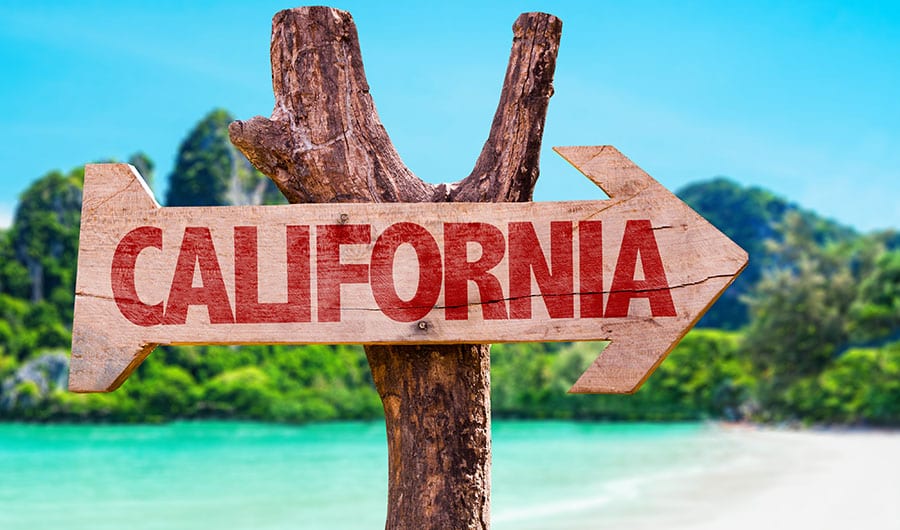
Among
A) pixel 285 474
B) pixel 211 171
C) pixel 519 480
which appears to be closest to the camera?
pixel 519 480

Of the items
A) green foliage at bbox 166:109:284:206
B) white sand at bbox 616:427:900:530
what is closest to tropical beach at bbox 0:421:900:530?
white sand at bbox 616:427:900:530

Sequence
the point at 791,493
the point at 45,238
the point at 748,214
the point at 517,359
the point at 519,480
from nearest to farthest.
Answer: the point at 791,493, the point at 519,480, the point at 517,359, the point at 45,238, the point at 748,214

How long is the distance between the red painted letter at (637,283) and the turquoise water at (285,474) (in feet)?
33.5

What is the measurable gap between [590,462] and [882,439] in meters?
6.59

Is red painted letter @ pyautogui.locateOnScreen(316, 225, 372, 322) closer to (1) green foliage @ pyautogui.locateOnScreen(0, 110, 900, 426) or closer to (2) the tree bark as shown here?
(2) the tree bark

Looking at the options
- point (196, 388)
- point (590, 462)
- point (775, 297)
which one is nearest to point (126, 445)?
point (196, 388)

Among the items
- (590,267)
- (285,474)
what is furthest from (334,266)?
(285,474)

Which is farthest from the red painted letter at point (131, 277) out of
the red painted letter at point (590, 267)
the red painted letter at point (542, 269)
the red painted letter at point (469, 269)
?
the red painted letter at point (590, 267)

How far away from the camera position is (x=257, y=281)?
2168 mm

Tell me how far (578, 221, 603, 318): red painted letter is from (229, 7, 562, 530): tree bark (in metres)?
0.30

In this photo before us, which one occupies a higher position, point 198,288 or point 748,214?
point 748,214

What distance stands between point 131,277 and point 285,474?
61.4ft

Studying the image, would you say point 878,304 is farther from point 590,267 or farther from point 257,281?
point 257,281

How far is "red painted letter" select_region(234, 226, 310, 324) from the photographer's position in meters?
2.16
